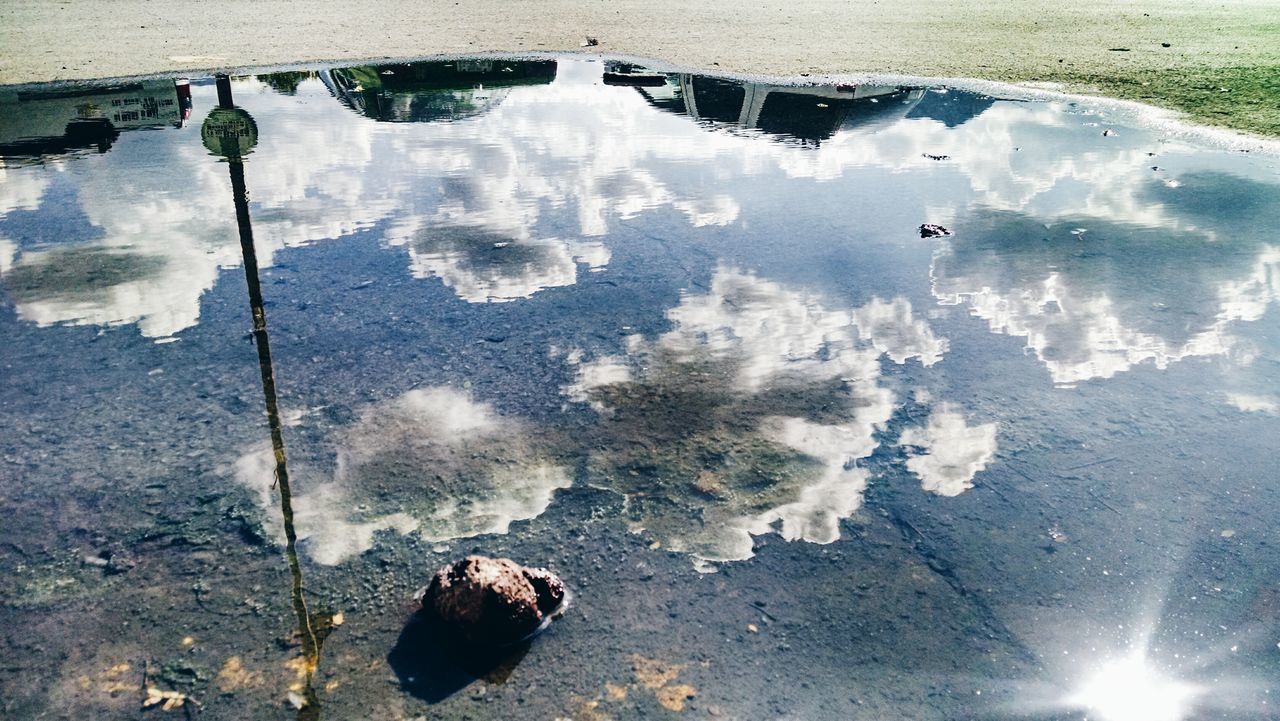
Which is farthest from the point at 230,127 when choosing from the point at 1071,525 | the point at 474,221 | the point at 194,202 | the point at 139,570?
the point at 1071,525

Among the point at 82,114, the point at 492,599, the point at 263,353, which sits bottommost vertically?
the point at 82,114

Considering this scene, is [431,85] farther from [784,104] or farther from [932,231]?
[932,231]

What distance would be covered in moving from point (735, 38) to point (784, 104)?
3816mm

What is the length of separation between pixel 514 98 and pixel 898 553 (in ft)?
22.4

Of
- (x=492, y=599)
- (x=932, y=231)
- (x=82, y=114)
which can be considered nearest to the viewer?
(x=492, y=599)

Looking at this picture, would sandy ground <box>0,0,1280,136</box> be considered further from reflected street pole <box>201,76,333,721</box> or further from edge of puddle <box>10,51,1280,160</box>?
reflected street pole <box>201,76,333,721</box>

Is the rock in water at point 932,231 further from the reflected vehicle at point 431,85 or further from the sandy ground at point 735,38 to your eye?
the reflected vehicle at point 431,85

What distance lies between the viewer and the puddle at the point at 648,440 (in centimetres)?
206

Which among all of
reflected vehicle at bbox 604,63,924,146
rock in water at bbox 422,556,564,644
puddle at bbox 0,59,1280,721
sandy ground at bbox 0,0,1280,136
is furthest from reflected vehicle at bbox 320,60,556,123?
rock in water at bbox 422,556,564,644

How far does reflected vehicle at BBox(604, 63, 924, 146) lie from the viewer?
724 centimetres

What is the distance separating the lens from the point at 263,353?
3.42 metres

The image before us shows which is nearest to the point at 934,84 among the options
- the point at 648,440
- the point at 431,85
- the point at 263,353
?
the point at 431,85

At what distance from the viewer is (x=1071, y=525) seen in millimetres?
2527

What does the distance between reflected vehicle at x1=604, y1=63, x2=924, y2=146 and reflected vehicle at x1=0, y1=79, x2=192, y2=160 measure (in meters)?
4.11
